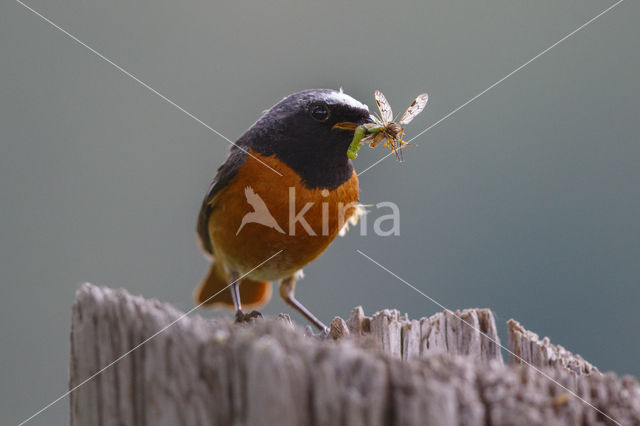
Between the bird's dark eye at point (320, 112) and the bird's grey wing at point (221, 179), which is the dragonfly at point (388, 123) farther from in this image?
the bird's grey wing at point (221, 179)

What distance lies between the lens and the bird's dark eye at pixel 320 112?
3.55 m

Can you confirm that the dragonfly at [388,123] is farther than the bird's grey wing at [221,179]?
No

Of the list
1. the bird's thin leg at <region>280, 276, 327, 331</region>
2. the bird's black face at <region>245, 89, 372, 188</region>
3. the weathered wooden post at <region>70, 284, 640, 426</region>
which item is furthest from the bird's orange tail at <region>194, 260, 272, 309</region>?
the weathered wooden post at <region>70, 284, 640, 426</region>

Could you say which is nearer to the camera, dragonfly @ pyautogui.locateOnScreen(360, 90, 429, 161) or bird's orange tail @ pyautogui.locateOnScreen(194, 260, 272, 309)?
dragonfly @ pyautogui.locateOnScreen(360, 90, 429, 161)

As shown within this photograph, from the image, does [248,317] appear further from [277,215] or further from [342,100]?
[342,100]

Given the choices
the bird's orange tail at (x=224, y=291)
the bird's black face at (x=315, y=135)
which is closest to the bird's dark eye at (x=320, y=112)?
the bird's black face at (x=315, y=135)

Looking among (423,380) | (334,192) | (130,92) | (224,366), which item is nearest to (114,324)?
(224,366)

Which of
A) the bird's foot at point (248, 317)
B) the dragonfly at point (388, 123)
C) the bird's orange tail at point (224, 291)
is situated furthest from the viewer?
the bird's orange tail at point (224, 291)

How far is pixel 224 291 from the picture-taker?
15.6ft

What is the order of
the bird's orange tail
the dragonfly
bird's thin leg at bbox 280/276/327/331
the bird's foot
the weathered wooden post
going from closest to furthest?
1. the weathered wooden post
2. the dragonfly
3. the bird's foot
4. bird's thin leg at bbox 280/276/327/331
5. the bird's orange tail

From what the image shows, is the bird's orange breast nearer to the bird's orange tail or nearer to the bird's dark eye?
the bird's dark eye

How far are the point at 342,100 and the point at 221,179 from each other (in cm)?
89

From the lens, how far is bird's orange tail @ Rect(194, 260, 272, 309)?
186 inches

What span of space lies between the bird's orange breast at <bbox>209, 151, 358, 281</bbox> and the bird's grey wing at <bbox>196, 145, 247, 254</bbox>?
0.04 m
